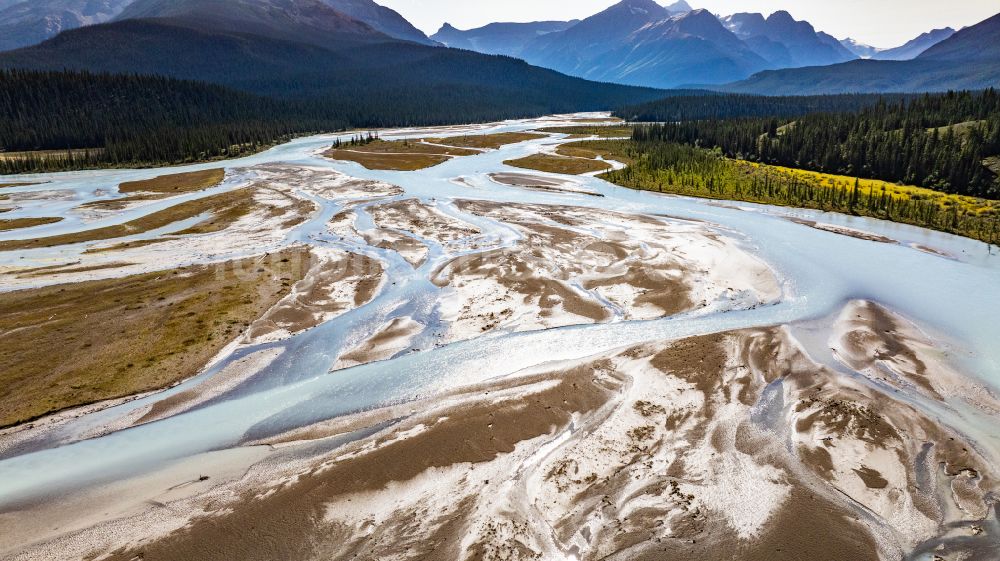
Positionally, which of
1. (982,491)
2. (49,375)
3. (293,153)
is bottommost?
(982,491)

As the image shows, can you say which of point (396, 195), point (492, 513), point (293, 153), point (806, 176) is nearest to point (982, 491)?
point (492, 513)

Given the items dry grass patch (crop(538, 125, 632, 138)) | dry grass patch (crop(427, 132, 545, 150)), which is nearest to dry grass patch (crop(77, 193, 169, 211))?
dry grass patch (crop(427, 132, 545, 150))

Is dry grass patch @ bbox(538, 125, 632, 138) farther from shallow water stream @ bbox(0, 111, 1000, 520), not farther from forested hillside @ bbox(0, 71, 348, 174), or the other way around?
shallow water stream @ bbox(0, 111, 1000, 520)

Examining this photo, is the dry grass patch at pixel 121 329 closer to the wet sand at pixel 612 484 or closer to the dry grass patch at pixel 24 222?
the wet sand at pixel 612 484

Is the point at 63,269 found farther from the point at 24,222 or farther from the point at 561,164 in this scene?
the point at 561,164

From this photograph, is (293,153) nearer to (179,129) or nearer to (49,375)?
Answer: (179,129)

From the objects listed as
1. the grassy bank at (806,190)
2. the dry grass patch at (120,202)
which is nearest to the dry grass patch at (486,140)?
the grassy bank at (806,190)
